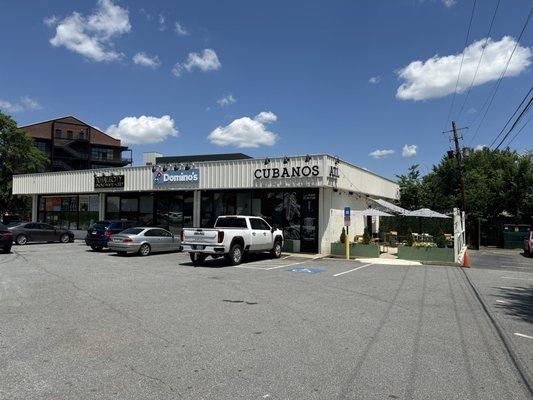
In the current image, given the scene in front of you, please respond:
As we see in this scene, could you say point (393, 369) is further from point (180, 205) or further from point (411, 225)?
point (411, 225)

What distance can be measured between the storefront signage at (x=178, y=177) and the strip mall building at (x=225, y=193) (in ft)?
0.19

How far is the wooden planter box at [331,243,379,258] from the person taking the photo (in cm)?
2289

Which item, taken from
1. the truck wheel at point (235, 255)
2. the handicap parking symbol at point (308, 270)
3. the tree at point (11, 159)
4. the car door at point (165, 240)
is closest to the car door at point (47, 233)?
the car door at point (165, 240)

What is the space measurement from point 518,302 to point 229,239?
33.5ft

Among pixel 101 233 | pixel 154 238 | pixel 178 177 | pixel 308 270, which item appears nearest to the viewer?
pixel 308 270

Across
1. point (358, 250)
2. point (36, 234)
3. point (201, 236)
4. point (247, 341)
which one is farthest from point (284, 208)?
point (247, 341)

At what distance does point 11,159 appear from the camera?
53.6 m

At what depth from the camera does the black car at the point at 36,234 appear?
92.1ft

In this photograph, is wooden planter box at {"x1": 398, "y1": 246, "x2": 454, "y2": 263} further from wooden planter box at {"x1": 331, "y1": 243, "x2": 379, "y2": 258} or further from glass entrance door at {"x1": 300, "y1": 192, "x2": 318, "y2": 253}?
glass entrance door at {"x1": 300, "y1": 192, "x2": 318, "y2": 253}

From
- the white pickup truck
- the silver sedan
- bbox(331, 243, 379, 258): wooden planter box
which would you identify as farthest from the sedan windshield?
bbox(331, 243, 379, 258): wooden planter box

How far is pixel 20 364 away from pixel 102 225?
19711 mm

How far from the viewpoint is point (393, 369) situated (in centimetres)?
575

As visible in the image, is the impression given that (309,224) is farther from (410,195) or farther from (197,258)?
(410,195)

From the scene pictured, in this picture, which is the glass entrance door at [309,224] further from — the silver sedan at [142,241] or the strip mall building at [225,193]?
the silver sedan at [142,241]
